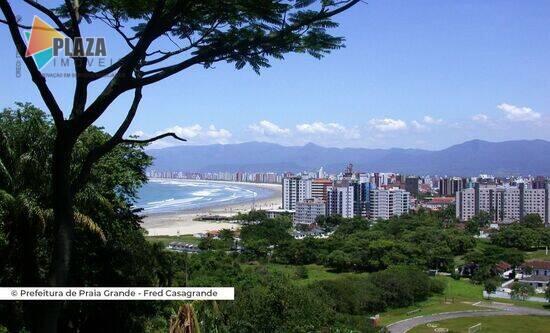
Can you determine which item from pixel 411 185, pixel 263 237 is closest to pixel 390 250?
pixel 263 237

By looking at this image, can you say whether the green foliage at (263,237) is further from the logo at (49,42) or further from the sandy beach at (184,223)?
the logo at (49,42)

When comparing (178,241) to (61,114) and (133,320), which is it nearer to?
(133,320)

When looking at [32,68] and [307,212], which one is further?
[307,212]

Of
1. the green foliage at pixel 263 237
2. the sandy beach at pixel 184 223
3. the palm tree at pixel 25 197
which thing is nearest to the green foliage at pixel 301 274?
the green foliage at pixel 263 237

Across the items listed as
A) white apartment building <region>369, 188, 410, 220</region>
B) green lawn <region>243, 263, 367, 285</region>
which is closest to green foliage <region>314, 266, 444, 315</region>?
green lawn <region>243, 263, 367, 285</region>

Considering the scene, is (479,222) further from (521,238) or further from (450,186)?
(450,186)

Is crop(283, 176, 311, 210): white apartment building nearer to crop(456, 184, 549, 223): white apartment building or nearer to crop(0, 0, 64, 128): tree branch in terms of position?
crop(456, 184, 549, 223): white apartment building

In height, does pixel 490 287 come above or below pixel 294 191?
below

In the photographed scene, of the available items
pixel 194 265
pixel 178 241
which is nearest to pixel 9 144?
pixel 194 265
